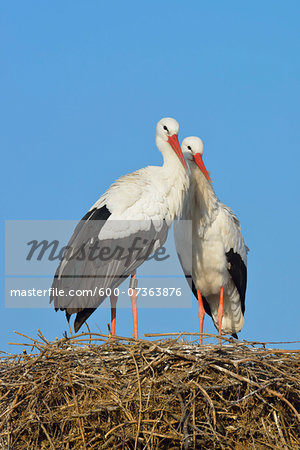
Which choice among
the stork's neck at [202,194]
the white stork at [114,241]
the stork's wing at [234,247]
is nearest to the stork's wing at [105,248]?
the white stork at [114,241]

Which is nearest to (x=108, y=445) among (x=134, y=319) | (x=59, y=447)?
(x=59, y=447)

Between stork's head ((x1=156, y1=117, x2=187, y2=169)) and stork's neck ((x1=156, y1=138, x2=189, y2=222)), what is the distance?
0.03 meters

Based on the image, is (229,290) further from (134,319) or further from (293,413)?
(293,413)

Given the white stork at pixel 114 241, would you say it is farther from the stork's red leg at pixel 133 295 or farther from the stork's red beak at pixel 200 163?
the stork's red beak at pixel 200 163

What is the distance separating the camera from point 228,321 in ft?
25.4

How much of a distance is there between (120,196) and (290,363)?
1954 millimetres

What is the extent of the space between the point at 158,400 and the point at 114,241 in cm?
165

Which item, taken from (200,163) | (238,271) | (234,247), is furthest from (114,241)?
(238,271)

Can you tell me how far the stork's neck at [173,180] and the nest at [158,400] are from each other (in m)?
1.63

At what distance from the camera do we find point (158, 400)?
487cm

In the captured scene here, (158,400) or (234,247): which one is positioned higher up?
(234,247)

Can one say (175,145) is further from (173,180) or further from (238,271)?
(238,271)

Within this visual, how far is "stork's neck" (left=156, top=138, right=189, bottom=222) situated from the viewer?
644cm

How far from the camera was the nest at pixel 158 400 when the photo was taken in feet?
15.7
